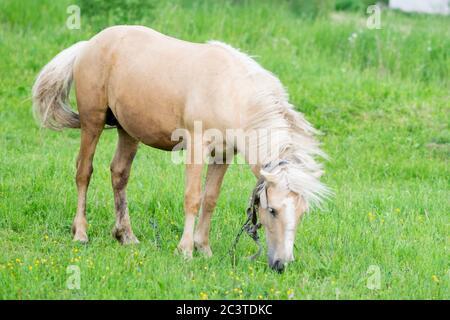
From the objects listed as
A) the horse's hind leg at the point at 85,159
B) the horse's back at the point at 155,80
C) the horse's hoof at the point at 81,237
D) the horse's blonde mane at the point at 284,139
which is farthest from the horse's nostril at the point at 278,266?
the horse's hind leg at the point at 85,159

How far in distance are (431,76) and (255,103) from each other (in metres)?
7.32

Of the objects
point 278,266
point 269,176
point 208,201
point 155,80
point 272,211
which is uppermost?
point 155,80

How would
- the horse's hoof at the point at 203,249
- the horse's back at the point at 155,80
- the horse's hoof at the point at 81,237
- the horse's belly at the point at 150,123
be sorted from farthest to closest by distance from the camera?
the horse's hoof at the point at 81,237, the horse's hoof at the point at 203,249, the horse's belly at the point at 150,123, the horse's back at the point at 155,80

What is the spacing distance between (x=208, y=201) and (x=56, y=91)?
6.06ft

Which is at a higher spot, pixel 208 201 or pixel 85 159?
pixel 85 159

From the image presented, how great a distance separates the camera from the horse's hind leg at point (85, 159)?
7238 mm

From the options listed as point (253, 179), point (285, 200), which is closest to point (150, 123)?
point (285, 200)

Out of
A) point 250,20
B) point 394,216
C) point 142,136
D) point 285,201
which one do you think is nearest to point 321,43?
point 250,20

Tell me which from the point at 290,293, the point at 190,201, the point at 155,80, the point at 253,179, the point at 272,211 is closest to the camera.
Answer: the point at 290,293

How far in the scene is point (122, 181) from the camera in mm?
7410

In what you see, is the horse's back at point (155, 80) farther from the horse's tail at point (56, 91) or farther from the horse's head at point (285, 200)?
the horse's head at point (285, 200)

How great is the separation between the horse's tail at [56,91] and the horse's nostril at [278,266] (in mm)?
2689

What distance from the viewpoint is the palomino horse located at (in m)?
5.92

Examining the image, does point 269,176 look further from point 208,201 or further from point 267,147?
point 208,201
